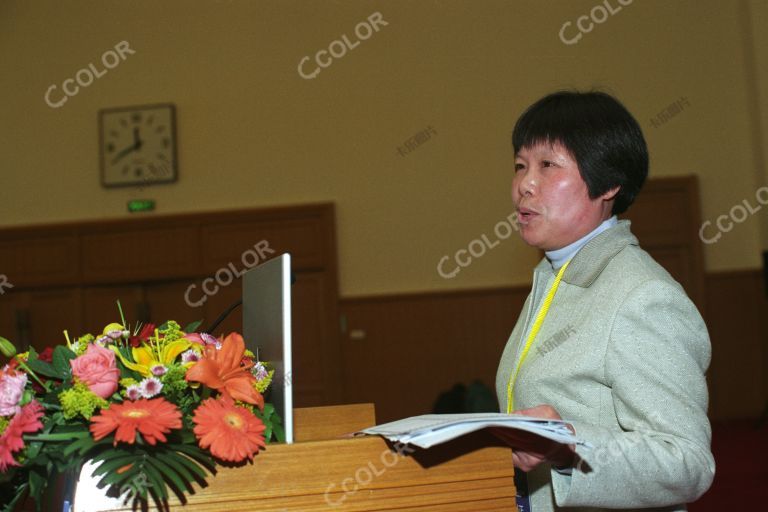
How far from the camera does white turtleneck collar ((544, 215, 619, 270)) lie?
177cm

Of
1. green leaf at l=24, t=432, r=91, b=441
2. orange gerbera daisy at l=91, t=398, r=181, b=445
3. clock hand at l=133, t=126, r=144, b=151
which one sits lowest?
green leaf at l=24, t=432, r=91, b=441

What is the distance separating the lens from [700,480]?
137cm

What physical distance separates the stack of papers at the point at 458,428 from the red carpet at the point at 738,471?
12.1ft

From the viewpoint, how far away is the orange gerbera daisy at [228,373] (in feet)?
4.15

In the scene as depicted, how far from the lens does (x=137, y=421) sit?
114cm

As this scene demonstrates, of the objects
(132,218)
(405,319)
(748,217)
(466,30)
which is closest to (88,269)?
(132,218)

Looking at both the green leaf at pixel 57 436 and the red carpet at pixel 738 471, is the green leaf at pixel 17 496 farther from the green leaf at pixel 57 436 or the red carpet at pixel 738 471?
the red carpet at pixel 738 471

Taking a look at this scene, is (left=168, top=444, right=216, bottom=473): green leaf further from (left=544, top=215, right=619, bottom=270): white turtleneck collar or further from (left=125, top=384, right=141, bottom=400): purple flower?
(left=544, top=215, right=619, bottom=270): white turtleneck collar

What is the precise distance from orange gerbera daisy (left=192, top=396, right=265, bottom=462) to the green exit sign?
7053 mm

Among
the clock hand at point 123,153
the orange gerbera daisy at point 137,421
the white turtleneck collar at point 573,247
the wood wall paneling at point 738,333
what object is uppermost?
the clock hand at point 123,153

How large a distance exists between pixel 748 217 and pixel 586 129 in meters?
6.59

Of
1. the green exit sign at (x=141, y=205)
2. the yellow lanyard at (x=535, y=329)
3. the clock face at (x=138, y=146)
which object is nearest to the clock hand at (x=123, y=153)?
the clock face at (x=138, y=146)

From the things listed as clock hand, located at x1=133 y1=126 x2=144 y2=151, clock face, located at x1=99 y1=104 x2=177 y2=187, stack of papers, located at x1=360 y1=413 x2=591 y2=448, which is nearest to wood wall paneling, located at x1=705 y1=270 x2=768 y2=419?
clock face, located at x1=99 y1=104 x2=177 y2=187

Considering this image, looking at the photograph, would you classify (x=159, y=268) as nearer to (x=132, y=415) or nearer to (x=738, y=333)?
(x=738, y=333)
